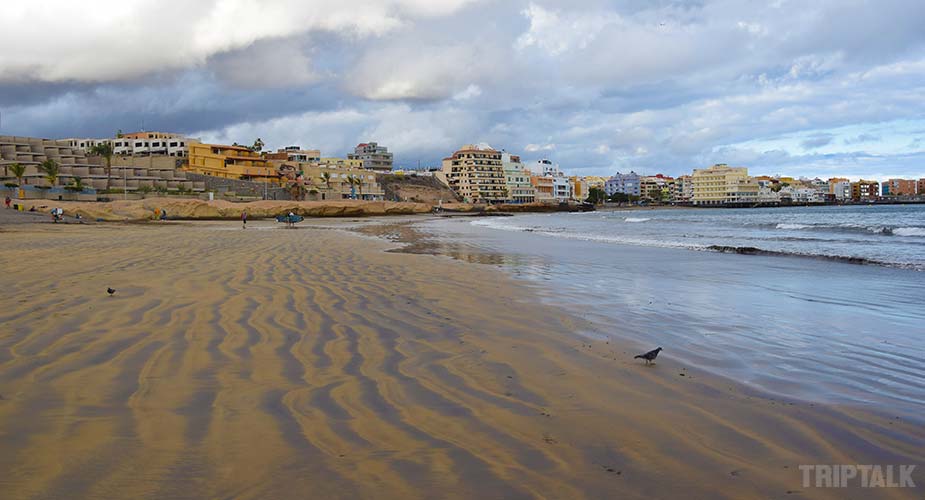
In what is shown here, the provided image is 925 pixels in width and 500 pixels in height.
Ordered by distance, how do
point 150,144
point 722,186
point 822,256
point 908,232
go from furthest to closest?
point 722,186
point 150,144
point 908,232
point 822,256

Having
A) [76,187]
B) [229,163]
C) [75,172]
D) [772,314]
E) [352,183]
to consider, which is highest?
[229,163]

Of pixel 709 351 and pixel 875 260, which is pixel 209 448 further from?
pixel 875 260

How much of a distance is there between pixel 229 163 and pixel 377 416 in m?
95.4

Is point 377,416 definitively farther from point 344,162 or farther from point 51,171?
point 344,162

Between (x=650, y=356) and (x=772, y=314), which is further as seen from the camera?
(x=772, y=314)

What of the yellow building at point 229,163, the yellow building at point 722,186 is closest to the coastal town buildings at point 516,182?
the yellow building at point 722,186

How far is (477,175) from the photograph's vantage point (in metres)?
144

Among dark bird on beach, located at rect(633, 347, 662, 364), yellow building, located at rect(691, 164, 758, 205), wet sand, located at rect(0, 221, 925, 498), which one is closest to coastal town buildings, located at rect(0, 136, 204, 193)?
wet sand, located at rect(0, 221, 925, 498)

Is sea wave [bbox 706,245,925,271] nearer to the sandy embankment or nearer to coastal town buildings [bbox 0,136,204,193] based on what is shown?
the sandy embankment

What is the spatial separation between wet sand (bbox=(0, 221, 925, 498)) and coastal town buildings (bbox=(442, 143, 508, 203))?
13637 cm

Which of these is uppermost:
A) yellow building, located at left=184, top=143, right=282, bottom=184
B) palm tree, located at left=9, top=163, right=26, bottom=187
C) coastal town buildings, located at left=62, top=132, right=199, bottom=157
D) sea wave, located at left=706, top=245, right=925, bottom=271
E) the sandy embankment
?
coastal town buildings, located at left=62, top=132, right=199, bottom=157

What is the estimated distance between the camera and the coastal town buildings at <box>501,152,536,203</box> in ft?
497

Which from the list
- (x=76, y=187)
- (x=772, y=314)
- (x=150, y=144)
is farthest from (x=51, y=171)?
(x=772, y=314)

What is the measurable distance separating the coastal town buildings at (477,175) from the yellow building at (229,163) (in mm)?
59050
